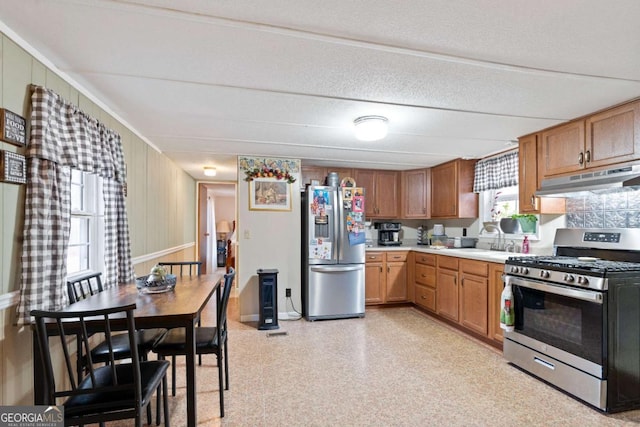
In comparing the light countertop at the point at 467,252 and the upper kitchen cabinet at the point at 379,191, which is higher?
the upper kitchen cabinet at the point at 379,191

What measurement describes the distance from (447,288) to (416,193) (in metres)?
1.68

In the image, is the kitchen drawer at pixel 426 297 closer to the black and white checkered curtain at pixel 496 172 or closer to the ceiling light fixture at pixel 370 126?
the black and white checkered curtain at pixel 496 172

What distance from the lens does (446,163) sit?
15.4 ft

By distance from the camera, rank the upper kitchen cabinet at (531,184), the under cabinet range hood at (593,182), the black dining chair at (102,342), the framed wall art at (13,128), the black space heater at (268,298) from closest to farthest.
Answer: the framed wall art at (13,128) → the black dining chair at (102,342) → the under cabinet range hood at (593,182) → the upper kitchen cabinet at (531,184) → the black space heater at (268,298)

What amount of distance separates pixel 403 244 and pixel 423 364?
2700mm

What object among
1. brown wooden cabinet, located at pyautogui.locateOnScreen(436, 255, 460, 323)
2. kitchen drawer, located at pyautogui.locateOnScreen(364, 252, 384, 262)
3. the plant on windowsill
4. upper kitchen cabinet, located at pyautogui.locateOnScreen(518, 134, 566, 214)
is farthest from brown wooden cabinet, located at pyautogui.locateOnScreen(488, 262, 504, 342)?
kitchen drawer, located at pyautogui.locateOnScreen(364, 252, 384, 262)

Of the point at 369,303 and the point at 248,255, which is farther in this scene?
the point at 369,303

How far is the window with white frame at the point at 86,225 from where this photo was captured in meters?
2.34

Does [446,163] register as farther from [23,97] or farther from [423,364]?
[23,97]

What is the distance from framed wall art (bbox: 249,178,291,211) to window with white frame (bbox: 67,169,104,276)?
5.97 ft

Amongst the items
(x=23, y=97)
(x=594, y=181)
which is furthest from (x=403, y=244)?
(x=23, y=97)

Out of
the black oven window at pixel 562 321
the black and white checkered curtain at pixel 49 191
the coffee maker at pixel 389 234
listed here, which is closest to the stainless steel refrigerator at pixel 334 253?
the coffee maker at pixel 389 234

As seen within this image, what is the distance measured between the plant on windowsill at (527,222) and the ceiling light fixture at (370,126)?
2004 millimetres

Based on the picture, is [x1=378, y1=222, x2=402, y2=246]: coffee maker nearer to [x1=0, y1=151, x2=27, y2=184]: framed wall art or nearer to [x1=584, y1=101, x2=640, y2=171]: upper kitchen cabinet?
[x1=584, y1=101, x2=640, y2=171]: upper kitchen cabinet
